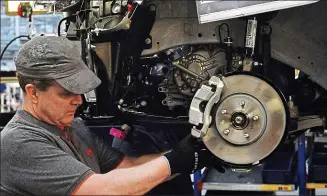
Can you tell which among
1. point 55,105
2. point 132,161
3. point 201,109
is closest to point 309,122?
point 201,109

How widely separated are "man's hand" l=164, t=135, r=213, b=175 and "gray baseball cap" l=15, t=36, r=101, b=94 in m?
0.46

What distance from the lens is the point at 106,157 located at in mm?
2619

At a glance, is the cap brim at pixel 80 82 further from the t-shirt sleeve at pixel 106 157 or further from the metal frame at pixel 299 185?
the metal frame at pixel 299 185

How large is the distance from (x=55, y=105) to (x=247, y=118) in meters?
0.85

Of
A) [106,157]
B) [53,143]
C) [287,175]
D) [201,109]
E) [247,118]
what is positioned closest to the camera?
[53,143]

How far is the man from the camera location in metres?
1.99

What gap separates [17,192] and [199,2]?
101 cm

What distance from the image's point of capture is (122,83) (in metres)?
3.12

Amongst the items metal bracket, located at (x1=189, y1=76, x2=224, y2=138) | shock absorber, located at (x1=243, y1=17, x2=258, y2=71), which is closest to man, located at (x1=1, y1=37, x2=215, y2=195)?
metal bracket, located at (x1=189, y1=76, x2=224, y2=138)

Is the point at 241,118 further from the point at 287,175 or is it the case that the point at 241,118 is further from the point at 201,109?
the point at 287,175

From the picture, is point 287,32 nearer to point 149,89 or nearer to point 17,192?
point 149,89

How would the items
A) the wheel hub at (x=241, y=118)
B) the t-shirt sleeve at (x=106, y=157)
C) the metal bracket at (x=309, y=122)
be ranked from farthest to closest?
the metal bracket at (x=309, y=122)
the t-shirt sleeve at (x=106, y=157)
the wheel hub at (x=241, y=118)

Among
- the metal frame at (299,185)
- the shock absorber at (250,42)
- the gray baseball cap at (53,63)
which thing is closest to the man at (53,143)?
the gray baseball cap at (53,63)

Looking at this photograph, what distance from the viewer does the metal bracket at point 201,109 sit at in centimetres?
231
